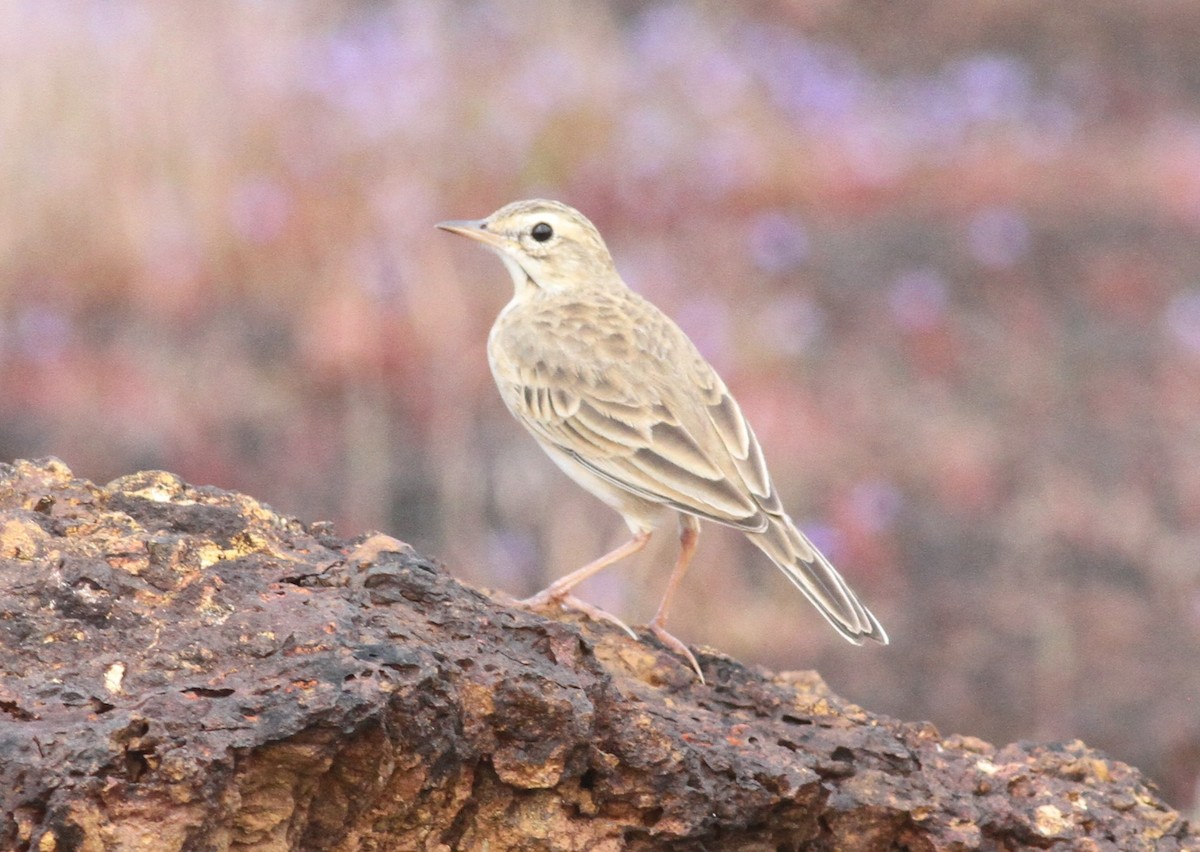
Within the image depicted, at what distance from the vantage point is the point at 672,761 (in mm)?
3131

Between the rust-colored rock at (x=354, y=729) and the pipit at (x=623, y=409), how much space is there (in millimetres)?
830

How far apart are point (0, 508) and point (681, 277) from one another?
814cm

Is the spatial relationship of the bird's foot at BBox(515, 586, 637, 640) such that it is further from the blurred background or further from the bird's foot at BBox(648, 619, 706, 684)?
the blurred background

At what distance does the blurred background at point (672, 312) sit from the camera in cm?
848

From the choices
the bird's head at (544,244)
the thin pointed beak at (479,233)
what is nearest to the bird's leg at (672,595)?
the bird's head at (544,244)

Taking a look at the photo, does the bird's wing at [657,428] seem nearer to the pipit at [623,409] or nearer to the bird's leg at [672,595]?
the pipit at [623,409]

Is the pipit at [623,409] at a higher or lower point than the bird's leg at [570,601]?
higher

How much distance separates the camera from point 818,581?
4488mm

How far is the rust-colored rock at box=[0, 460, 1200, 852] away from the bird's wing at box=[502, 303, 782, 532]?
46.5 inches

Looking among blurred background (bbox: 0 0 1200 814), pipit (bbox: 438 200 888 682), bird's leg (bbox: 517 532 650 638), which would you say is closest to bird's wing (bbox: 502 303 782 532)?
pipit (bbox: 438 200 888 682)

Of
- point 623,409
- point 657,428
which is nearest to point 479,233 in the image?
point 623,409

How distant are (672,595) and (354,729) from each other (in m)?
1.97

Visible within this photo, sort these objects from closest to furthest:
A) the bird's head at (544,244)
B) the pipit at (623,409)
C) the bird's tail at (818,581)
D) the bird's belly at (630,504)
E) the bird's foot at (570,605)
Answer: the bird's foot at (570,605) → the bird's tail at (818,581) → the pipit at (623,409) → the bird's belly at (630,504) → the bird's head at (544,244)

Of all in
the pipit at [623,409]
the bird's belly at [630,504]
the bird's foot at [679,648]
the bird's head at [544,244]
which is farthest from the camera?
the bird's head at [544,244]
